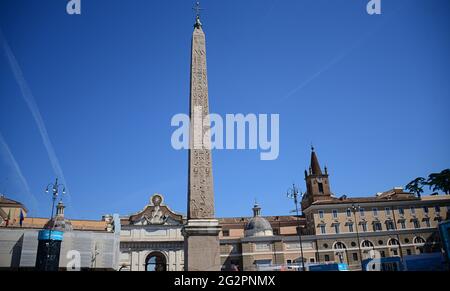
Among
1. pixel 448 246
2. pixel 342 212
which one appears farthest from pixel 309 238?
pixel 448 246

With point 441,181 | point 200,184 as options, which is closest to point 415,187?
point 441,181

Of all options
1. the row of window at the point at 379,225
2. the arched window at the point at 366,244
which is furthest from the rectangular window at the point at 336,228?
the arched window at the point at 366,244

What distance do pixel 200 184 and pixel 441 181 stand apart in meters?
42.6

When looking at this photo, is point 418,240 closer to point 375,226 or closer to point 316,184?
point 375,226

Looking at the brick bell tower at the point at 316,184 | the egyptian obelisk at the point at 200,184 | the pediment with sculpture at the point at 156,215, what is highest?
the brick bell tower at the point at 316,184

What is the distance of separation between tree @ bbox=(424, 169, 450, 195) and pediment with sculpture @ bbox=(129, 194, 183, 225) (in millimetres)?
33089

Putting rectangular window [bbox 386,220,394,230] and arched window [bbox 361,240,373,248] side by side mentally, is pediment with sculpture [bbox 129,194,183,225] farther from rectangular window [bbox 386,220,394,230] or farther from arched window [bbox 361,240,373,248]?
rectangular window [bbox 386,220,394,230]

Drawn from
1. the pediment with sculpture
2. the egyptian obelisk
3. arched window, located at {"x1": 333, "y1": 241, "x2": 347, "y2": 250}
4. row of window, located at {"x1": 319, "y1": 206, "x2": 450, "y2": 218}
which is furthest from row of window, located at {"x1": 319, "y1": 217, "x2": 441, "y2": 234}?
the egyptian obelisk

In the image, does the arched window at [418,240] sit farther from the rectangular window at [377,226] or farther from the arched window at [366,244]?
the arched window at [366,244]

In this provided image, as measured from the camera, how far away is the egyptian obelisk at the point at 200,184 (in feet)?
35.7

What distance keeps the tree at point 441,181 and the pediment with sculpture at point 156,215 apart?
3309 cm

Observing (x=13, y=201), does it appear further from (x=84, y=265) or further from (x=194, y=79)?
(x=194, y=79)

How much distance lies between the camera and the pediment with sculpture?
42.2 m
